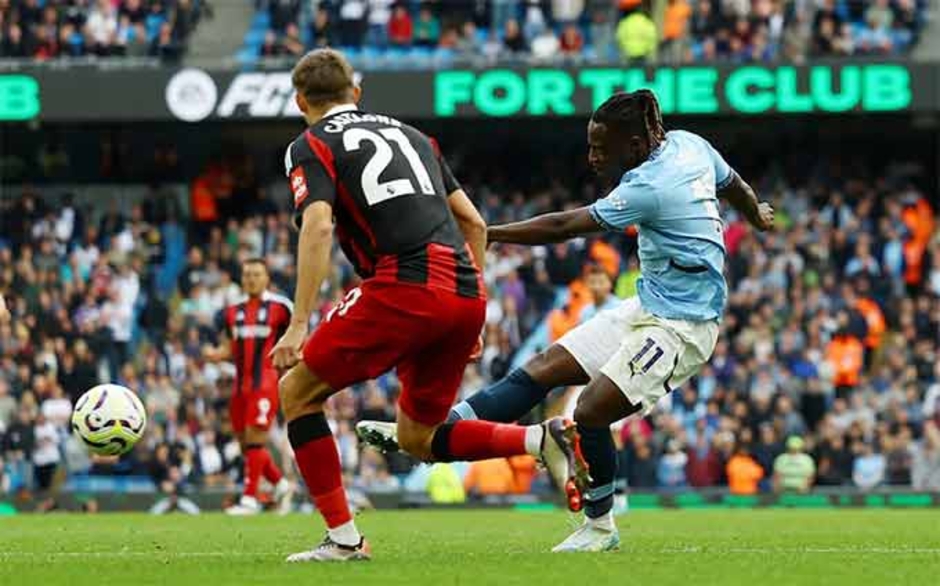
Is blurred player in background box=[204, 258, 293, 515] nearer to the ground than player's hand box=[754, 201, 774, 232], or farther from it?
nearer to the ground

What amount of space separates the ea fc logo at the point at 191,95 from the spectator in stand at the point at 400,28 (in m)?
2.68

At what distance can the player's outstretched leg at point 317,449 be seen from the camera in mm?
9016

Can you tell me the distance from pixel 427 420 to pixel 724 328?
57.1ft

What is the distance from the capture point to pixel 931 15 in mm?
28781

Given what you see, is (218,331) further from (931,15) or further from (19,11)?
(931,15)

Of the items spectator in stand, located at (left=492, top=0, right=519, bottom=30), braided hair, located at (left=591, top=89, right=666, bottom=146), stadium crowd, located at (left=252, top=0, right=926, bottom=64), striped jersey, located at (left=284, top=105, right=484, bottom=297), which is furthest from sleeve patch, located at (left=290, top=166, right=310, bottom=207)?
spectator in stand, located at (left=492, top=0, right=519, bottom=30)

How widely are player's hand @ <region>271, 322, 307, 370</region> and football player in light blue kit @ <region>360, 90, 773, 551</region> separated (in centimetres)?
147

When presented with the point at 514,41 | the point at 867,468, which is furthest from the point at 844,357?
the point at 514,41

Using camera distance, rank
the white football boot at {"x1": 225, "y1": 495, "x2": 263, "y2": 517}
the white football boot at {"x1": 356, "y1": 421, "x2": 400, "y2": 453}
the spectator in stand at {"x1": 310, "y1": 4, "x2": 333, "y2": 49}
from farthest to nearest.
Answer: the spectator in stand at {"x1": 310, "y1": 4, "x2": 333, "y2": 49} < the white football boot at {"x1": 225, "y1": 495, "x2": 263, "y2": 517} < the white football boot at {"x1": 356, "y1": 421, "x2": 400, "y2": 453}

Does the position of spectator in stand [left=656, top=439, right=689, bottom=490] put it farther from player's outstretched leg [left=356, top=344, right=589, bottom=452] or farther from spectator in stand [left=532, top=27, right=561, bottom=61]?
player's outstretched leg [left=356, top=344, right=589, bottom=452]

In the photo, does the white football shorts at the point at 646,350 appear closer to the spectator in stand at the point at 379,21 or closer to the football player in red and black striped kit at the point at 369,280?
the football player in red and black striped kit at the point at 369,280

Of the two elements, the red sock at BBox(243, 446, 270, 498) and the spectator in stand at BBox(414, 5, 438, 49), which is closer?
the red sock at BBox(243, 446, 270, 498)

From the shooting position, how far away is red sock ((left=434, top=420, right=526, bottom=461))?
368 inches

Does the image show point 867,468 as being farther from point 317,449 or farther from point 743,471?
point 317,449
